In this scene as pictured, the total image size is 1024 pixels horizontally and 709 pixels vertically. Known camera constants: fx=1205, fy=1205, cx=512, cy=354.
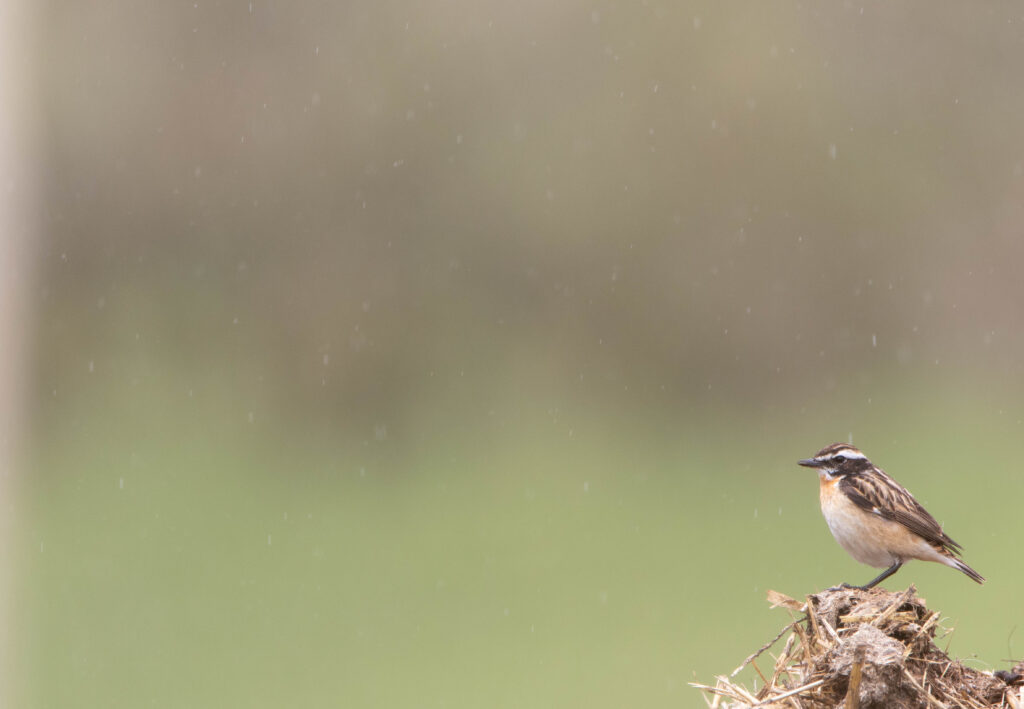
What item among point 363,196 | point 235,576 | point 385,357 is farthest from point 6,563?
point 363,196

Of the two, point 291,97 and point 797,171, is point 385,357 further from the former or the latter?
point 797,171

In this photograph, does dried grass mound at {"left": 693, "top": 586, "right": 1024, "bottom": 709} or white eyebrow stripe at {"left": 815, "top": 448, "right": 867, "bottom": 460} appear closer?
dried grass mound at {"left": 693, "top": 586, "right": 1024, "bottom": 709}

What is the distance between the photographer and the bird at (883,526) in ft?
16.6

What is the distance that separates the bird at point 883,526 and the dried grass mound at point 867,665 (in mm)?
910

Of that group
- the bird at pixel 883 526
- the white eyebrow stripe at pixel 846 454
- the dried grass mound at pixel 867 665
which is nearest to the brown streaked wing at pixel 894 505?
the bird at pixel 883 526

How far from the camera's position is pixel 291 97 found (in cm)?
2672

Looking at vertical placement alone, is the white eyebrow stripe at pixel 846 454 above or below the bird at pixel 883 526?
above

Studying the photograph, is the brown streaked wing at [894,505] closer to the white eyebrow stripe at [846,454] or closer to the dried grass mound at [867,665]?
the white eyebrow stripe at [846,454]

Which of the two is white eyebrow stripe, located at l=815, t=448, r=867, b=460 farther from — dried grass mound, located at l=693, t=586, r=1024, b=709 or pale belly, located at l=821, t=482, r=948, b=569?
dried grass mound, located at l=693, t=586, r=1024, b=709

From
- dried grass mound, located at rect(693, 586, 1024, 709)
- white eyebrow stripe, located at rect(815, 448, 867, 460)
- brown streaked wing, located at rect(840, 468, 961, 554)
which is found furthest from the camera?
white eyebrow stripe, located at rect(815, 448, 867, 460)

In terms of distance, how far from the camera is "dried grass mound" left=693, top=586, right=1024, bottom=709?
3604 mm

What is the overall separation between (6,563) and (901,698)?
809 inches

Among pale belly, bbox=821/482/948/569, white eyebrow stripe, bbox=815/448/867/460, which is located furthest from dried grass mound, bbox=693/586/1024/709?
white eyebrow stripe, bbox=815/448/867/460

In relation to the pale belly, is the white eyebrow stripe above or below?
above
